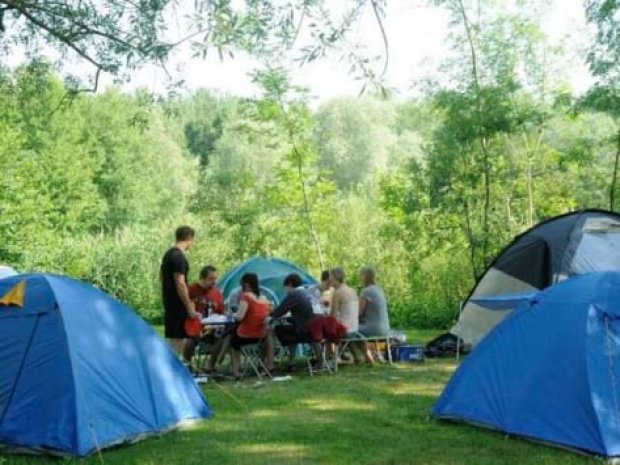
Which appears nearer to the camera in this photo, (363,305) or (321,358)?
(321,358)

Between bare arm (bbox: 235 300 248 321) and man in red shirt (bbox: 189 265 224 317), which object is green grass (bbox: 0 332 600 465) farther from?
man in red shirt (bbox: 189 265 224 317)

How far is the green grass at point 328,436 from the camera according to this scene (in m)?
4.97

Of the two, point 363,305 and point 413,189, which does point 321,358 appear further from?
point 413,189

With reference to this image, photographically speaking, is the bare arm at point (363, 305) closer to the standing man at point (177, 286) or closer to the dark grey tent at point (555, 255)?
the dark grey tent at point (555, 255)

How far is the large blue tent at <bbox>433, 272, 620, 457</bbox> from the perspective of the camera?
16.1 ft

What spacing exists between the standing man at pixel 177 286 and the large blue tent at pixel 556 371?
2.82 m

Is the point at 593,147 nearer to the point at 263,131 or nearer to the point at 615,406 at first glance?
the point at 263,131

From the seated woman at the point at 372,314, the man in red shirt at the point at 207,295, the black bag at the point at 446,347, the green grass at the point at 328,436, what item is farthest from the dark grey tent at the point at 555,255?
the man in red shirt at the point at 207,295

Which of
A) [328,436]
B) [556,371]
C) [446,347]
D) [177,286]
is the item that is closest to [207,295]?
[177,286]

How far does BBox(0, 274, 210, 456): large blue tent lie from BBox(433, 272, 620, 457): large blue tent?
2231mm

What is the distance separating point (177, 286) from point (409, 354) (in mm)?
3296

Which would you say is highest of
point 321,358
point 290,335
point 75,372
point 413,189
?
point 413,189

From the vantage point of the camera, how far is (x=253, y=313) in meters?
8.07

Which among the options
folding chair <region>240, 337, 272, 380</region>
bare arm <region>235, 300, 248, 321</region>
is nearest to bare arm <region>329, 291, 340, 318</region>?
folding chair <region>240, 337, 272, 380</region>
